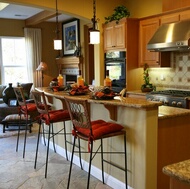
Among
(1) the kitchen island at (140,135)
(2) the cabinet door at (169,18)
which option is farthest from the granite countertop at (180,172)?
(2) the cabinet door at (169,18)

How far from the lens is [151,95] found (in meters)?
4.76

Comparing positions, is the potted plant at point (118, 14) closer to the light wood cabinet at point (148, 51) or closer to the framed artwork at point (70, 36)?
the light wood cabinet at point (148, 51)

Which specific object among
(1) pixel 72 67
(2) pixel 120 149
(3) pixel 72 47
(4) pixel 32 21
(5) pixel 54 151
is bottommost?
(5) pixel 54 151

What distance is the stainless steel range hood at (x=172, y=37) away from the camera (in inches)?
166

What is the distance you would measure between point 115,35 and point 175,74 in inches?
56.4

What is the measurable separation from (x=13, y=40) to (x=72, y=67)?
2060 millimetres

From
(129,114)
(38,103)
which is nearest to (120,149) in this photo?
(129,114)

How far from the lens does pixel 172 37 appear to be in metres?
4.40

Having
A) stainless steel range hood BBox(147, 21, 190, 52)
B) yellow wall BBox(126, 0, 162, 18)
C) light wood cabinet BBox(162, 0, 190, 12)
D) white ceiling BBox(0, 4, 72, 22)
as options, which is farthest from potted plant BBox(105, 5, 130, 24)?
white ceiling BBox(0, 4, 72, 22)

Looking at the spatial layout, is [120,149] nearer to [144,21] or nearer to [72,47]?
[144,21]

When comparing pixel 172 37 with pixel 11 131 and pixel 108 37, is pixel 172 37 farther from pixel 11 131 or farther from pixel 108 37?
pixel 11 131

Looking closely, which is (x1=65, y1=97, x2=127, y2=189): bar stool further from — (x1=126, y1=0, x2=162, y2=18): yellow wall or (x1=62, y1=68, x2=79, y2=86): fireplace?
(x1=62, y1=68, x2=79, y2=86): fireplace

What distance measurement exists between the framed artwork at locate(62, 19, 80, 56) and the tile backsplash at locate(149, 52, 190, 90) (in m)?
3.30

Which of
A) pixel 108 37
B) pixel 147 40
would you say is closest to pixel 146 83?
pixel 147 40
